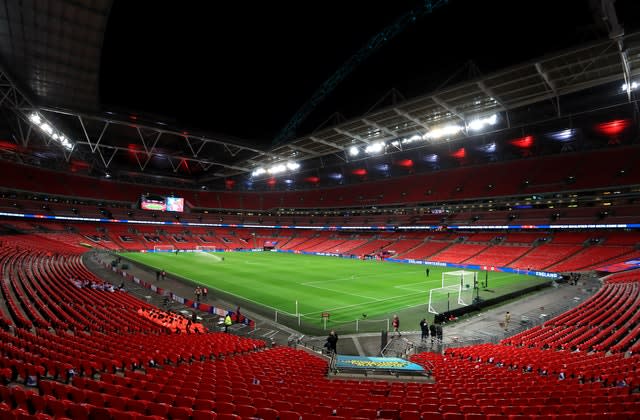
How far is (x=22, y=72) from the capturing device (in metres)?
24.8

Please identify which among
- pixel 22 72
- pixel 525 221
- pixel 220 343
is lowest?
pixel 220 343

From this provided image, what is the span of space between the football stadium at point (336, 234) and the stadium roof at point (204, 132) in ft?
0.70

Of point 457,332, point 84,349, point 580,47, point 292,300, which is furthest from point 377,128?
point 84,349

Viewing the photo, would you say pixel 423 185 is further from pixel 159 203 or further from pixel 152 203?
pixel 152 203

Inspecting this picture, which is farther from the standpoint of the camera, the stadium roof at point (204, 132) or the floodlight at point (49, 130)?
the floodlight at point (49, 130)

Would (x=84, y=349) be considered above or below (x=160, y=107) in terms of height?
below

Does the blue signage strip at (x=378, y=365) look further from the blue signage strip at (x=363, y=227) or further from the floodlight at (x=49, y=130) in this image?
the blue signage strip at (x=363, y=227)

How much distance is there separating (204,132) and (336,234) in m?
37.1

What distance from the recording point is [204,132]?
39500 mm

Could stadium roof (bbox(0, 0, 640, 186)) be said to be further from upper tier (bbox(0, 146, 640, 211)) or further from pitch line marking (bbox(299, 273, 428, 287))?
pitch line marking (bbox(299, 273, 428, 287))

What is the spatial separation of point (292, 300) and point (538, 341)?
15.1 metres

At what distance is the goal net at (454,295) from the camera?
71.1 feet

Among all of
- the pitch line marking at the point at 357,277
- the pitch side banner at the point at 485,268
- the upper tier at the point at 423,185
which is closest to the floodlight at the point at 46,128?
the upper tier at the point at 423,185

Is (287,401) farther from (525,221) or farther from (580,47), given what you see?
(525,221)
